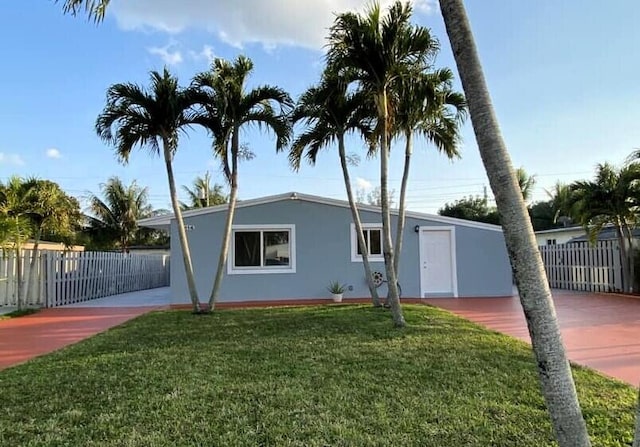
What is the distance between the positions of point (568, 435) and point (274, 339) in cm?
582

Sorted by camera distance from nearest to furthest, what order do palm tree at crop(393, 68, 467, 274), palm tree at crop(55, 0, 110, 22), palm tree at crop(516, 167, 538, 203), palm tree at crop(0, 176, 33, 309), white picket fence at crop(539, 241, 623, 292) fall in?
palm tree at crop(55, 0, 110, 22)
palm tree at crop(393, 68, 467, 274)
palm tree at crop(0, 176, 33, 309)
white picket fence at crop(539, 241, 623, 292)
palm tree at crop(516, 167, 538, 203)

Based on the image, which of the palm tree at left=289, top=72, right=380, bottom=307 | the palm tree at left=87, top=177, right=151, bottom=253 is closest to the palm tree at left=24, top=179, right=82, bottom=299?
the palm tree at left=289, top=72, right=380, bottom=307

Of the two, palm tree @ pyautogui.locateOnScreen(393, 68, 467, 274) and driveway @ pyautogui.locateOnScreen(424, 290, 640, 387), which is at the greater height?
palm tree @ pyautogui.locateOnScreen(393, 68, 467, 274)

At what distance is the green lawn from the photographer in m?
3.71

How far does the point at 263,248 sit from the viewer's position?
1530cm

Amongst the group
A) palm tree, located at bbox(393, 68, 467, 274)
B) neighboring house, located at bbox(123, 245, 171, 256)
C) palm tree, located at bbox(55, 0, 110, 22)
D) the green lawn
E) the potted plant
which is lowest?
the green lawn

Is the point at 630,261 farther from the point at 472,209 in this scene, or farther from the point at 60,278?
the point at 472,209

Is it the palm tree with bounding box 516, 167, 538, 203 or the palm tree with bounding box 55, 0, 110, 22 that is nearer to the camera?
the palm tree with bounding box 55, 0, 110, 22

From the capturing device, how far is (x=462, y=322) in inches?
371

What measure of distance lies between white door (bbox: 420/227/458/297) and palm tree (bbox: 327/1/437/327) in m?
6.70

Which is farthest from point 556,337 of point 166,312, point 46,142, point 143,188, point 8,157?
point 143,188

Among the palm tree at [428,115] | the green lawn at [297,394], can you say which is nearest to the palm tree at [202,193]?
the palm tree at [428,115]

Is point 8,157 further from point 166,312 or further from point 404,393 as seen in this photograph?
point 404,393

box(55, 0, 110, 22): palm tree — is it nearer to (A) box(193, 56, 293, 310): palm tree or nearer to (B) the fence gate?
(A) box(193, 56, 293, 310): palm tree
